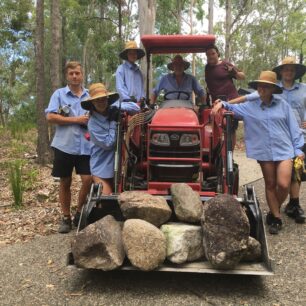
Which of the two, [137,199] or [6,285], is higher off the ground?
[137,199]

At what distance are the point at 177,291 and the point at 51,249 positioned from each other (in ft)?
5.57

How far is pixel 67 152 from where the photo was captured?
5238mm

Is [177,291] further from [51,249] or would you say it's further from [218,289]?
[51,249]

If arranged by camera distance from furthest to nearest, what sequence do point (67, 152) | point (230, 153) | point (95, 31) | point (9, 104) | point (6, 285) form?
point (9, 104)
point (95, 31)
point (67, 152)
point (230, 153)
point (6, 285)

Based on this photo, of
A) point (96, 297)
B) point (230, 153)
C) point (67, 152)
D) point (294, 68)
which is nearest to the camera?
point (96, 297)

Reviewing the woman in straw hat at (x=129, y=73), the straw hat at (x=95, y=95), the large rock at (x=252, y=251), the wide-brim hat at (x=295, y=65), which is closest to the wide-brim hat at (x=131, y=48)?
the woman in straw hat at (x=129, y=73)

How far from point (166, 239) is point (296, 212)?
8.88 ft

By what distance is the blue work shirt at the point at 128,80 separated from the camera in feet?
19.2

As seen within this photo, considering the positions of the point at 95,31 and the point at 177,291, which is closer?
the point at 177,291

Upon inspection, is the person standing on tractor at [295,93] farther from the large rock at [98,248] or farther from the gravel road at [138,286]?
the large rock at [98,248]

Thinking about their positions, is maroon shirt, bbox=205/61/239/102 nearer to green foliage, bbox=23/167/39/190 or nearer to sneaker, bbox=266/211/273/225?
sneaker, bbox=266/211/273/225

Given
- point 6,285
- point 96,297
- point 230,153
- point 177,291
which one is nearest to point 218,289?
point 177,291

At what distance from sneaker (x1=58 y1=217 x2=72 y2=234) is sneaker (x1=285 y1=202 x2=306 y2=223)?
2.90 metres

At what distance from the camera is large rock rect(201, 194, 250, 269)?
11.7ft
